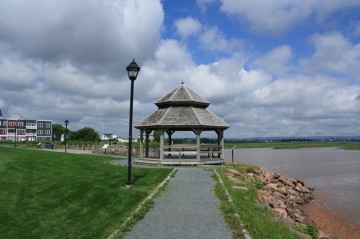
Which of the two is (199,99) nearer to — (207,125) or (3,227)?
(207,125)

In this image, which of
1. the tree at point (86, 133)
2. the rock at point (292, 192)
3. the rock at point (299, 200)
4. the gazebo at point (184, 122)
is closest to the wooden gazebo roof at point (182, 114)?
the gazebo at point (184, 122)

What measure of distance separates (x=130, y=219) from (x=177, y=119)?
1665cm

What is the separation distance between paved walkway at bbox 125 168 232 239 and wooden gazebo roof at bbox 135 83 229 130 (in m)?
10.2

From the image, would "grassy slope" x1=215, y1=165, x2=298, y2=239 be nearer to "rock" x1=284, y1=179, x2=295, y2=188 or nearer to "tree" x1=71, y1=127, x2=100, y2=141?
"rock" x1=284, y1=179, x2=295, y2=188

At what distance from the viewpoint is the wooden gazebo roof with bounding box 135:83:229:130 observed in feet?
85.9

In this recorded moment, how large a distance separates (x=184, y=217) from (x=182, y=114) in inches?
658

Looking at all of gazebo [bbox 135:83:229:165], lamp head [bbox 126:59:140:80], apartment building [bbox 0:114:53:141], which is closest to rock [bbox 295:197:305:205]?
gazebo [bbox 135:83:229:165]

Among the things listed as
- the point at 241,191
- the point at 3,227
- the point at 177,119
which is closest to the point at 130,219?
the point at 3,227

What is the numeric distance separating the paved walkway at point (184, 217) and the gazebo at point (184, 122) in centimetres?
1012

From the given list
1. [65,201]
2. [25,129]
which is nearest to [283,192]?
[65,201]

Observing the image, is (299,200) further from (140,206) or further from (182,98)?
(140,206)

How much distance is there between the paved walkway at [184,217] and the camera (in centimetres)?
900

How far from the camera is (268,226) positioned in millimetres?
10117

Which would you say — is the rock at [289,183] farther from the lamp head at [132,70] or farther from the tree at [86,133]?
the tree at [86,133]
